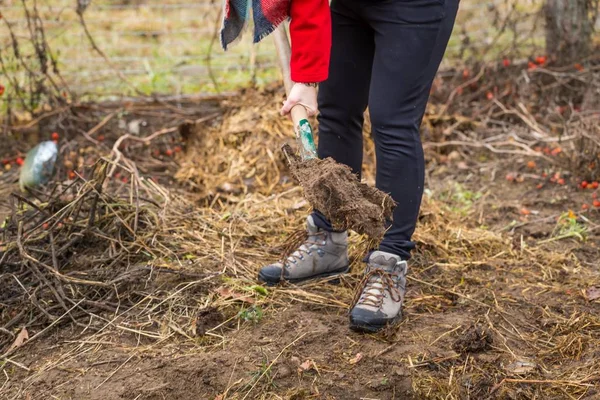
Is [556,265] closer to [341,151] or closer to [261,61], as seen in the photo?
[341,151]

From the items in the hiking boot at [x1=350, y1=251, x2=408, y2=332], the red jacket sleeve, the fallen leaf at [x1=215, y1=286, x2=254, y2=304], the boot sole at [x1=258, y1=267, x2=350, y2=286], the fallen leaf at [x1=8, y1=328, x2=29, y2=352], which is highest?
the red jacket sleeve

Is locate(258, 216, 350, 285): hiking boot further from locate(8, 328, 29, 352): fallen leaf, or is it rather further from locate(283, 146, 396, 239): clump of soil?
locate(8, 328, 29, 352): fallen leaf

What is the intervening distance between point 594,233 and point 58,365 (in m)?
2.63

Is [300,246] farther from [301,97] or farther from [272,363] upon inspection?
[301,97]

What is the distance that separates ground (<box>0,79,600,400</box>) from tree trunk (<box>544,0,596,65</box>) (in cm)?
134

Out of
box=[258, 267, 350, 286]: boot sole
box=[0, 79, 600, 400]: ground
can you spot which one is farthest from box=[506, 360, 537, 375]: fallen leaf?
box=[258, 267, 350, 286]: boot sole

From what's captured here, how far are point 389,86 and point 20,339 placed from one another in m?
1.65

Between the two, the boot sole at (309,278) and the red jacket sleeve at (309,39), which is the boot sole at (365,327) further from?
the red jacket sleeve at (309,39)

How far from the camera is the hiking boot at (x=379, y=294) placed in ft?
9.09

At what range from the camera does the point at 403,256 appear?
2.89 metres

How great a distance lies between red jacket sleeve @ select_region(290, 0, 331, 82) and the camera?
7.90 feet

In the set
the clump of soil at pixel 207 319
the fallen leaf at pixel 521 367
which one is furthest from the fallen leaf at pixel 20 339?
the fallen leaf at pixel 521 367

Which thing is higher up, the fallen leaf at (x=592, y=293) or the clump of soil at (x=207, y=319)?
the clump of soil at (x=207, y=319)

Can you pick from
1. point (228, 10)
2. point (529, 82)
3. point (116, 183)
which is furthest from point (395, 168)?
point (529, 82)
